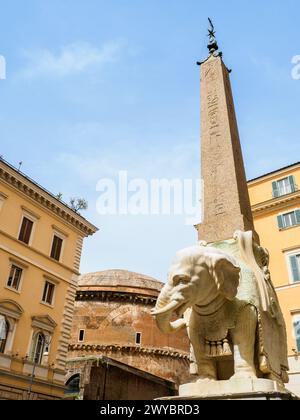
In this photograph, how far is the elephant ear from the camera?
126 inches

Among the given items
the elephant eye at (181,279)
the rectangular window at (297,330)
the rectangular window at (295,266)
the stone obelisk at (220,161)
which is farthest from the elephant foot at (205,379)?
the rectangular window at (295,266)

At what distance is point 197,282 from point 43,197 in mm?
17539

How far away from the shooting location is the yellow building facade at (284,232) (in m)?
15.3

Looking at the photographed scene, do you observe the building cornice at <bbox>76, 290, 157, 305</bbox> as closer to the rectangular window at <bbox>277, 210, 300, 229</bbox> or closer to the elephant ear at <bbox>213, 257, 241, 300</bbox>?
the rectangular window at <bbox>277, 210, 300, 229</bbox>

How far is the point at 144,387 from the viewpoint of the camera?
2098 centimetres

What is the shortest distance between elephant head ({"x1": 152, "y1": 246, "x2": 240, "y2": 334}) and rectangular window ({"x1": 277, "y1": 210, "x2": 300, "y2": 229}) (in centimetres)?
1509

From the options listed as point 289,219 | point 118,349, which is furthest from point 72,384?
point 289,219

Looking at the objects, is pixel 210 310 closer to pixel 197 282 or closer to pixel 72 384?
pixel 197 282

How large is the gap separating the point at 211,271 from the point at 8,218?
16.2m

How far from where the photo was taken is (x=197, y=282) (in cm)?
315

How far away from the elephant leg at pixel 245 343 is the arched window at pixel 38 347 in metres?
15.5

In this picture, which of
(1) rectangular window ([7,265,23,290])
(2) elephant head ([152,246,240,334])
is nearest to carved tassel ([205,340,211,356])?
(2) elephant head ([152,246,240,334])
